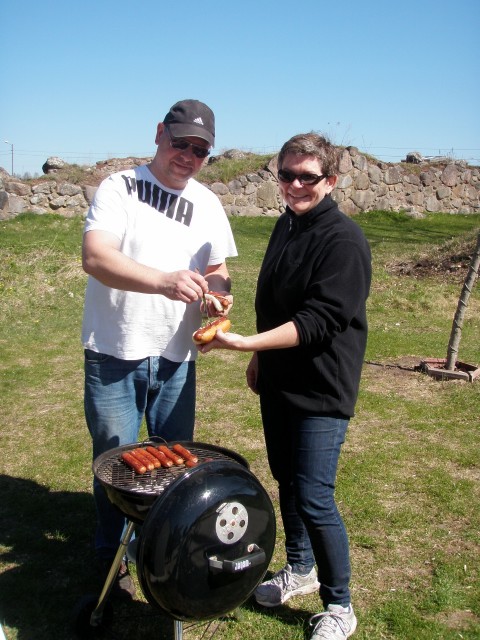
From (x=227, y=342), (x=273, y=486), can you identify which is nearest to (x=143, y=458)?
(x=227, y=342)

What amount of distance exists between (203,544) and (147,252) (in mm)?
1223

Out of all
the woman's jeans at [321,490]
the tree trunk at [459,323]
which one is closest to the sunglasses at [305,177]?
the woman's jeans at [321,490]

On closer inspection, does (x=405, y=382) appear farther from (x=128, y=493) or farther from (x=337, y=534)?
(x=128, y=493)

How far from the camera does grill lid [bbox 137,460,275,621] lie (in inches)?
88.1

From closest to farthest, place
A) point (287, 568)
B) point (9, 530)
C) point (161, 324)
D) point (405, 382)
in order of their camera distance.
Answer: point (161, 324)
point (287, 568)
point (9, 530)
point (405, 382)

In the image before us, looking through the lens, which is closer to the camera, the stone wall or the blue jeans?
the blue jeans

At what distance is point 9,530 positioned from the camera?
3.89 meters

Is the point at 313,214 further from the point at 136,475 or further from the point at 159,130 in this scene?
the point at 136,475

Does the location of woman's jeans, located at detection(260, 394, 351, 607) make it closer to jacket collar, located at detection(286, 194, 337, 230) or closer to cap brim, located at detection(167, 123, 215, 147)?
jacket collar, located at detection(286, 194, 337, 230)

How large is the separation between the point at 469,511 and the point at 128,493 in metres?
2.52

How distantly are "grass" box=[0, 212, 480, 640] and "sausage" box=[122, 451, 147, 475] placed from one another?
79 cm

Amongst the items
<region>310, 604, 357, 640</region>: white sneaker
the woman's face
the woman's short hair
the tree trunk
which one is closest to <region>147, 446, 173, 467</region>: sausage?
<region>310, 604, 357, 640</region>: white sneaker

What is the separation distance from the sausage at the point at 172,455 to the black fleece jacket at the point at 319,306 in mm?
498

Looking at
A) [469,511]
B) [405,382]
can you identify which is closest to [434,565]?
[469,511]
